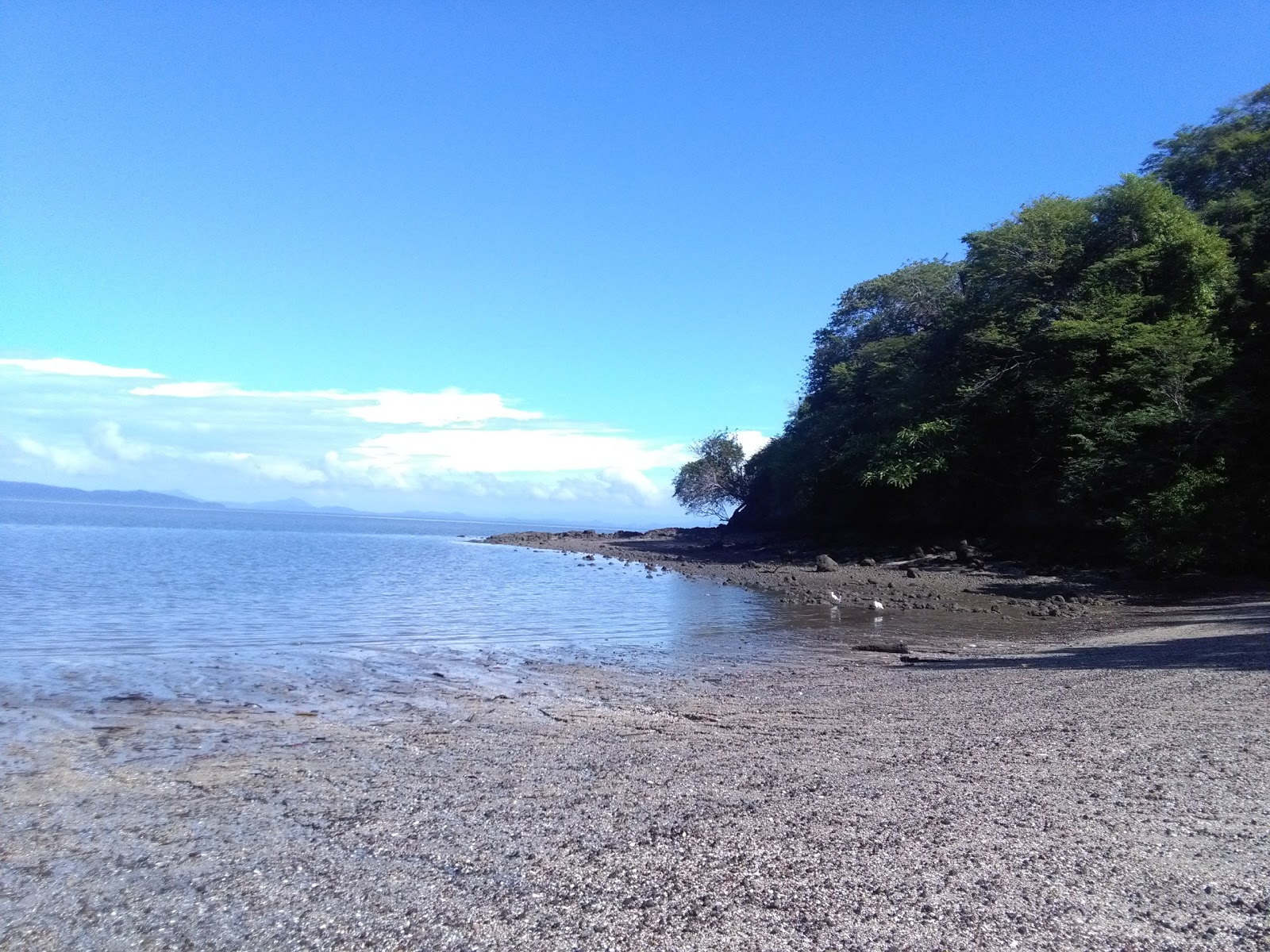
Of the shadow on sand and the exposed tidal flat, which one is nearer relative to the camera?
the exposed tidal flat

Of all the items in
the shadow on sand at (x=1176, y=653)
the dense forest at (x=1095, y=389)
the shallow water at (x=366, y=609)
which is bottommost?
the shallow water at (x=366, y=609)

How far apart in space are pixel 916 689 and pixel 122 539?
6613 centimetres

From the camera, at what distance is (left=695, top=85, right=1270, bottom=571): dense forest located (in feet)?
84.7

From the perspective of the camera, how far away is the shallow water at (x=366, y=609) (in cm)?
1912

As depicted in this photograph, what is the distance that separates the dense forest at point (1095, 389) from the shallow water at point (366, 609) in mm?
10378

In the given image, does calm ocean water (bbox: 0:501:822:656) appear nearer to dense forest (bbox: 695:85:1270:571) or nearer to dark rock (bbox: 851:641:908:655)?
dark rock (bbox: 851:641:908:655)

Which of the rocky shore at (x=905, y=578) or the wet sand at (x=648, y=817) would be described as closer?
the wet sand at (x=648, y=817)

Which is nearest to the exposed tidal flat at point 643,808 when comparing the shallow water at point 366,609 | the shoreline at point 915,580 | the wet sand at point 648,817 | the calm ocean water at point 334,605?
the wet sand at point 648,817

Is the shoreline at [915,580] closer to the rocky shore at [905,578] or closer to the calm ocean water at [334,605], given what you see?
the rocky shore at [905,578]

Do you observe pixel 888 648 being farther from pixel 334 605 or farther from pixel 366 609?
pixel 334 605

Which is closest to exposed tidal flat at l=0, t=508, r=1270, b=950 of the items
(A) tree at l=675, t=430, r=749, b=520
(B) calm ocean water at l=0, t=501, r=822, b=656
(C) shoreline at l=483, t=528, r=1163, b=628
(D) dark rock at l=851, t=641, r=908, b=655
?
(D) dark rock at l=851, t=641, r=908, b=655

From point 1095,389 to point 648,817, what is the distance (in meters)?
31.3

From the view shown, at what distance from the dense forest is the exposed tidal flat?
45.4 feet

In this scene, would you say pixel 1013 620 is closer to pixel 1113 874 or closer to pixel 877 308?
pixel 1113 874
